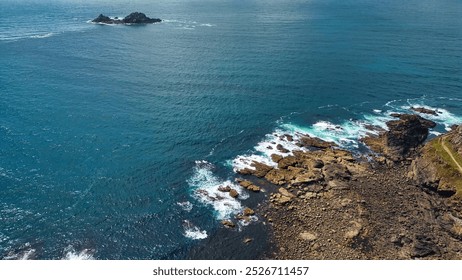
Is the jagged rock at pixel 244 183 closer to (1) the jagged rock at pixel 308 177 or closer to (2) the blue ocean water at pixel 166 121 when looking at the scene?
(2) the blue ocean water at pixel 166 121

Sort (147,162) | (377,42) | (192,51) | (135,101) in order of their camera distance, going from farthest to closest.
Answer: (377,42), (192,51), (135,101), (147,162)

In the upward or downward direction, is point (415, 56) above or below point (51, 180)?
above

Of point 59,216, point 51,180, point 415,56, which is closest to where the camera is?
point 59,216

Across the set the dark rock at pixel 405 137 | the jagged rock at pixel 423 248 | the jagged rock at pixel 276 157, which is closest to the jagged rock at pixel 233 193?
the jagged rock at pixel 276 157

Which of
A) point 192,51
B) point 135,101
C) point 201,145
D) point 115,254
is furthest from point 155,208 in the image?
point 192,51

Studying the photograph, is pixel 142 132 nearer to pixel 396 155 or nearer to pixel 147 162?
pixel 147 162

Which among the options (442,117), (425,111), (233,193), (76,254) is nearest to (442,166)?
(442,117)

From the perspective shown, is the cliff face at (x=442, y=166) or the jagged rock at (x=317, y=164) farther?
the jagged rock at (x=317, y=164)

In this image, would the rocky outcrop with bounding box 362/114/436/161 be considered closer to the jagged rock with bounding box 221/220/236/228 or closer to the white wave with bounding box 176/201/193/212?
the jagged rock with bounding box 221/220/236/228
